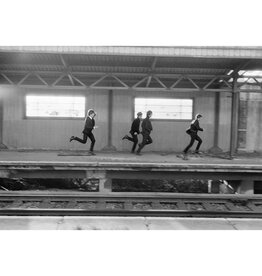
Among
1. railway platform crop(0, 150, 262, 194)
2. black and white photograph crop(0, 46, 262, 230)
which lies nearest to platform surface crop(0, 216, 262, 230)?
black and white photograph crop(0, 46, 262, 230)

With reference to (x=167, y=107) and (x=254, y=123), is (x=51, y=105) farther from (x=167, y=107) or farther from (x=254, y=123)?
(x=254, y=123)

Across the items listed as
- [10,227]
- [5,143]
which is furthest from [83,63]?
[10,227]

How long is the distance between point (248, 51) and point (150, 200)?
5.57 metres

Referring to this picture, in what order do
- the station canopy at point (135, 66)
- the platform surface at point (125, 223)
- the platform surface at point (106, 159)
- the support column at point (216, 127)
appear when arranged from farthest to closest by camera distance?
1. the support column at point (216, 127)
2. the platform surface at point (106, 159)
3. the station canopy at point (135, 66)
4. the platform surface at point (125, 223)

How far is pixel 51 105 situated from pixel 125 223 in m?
8.50

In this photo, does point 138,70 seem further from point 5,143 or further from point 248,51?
point 5,143

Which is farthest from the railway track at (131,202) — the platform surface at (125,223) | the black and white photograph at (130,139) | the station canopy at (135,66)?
the station canopy at (135,66)

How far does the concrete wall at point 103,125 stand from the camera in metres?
12.5

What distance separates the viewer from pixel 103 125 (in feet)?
41.6

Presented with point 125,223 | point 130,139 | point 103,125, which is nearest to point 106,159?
point 130,139

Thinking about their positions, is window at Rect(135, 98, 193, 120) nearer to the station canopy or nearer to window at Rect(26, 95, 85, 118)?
the station canopy

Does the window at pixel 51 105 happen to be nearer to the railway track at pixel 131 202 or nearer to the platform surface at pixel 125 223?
the railway track at pixel 131 202

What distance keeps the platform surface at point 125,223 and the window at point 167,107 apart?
25.0 ft

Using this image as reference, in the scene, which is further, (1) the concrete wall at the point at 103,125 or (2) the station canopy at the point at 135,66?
(1) the concrete wall at the point at 103,125
